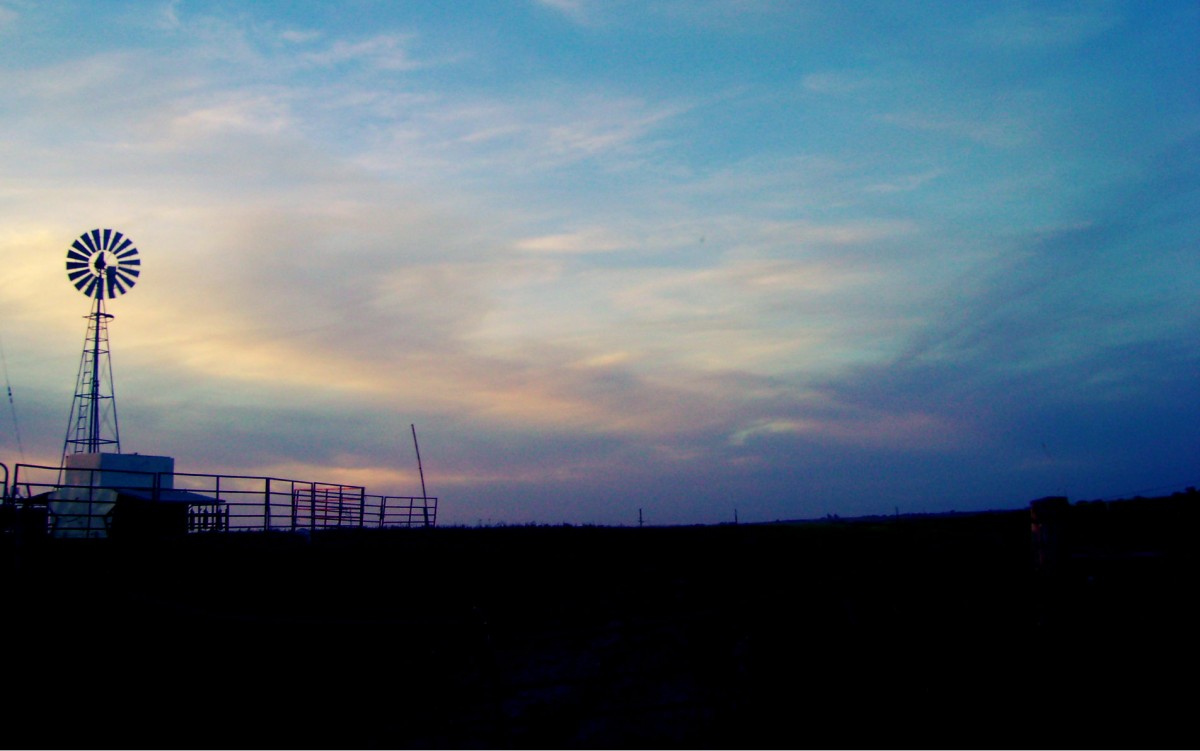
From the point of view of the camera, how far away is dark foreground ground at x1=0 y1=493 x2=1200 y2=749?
8.98 meters

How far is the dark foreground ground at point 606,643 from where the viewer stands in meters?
8.98

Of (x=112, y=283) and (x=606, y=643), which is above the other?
(x=112, y=283)

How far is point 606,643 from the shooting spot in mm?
15430

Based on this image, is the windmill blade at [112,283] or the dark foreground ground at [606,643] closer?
the dark foreground ground at [606,643]

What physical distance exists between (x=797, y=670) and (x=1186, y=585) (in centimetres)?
401

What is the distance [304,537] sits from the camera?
25109mm

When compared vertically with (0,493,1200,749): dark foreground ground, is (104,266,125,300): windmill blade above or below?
above

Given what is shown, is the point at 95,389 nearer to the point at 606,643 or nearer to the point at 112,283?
the point at 112,283

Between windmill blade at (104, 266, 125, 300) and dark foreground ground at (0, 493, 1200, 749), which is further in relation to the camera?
windmill blade at (104, 266, 125, 300)

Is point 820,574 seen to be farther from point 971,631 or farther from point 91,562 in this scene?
point 91,562

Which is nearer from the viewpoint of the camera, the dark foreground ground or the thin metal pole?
the dark foreground ground

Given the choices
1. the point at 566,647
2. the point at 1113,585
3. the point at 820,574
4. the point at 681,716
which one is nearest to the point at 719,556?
the point at 820,574

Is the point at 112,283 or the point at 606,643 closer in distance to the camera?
the point at 606,643

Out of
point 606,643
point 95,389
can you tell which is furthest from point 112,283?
point 606,643
